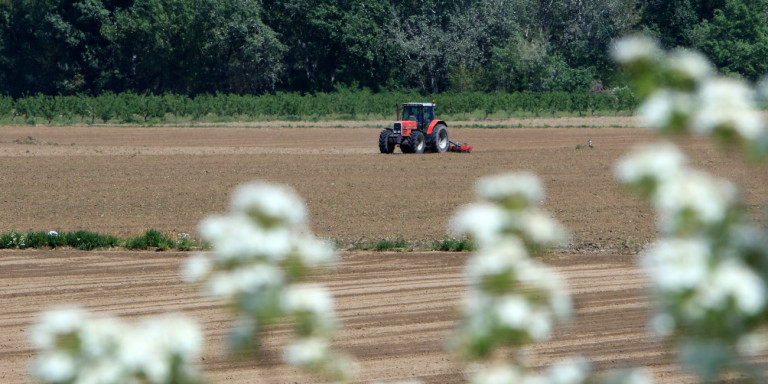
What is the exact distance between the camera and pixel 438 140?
1430 inches

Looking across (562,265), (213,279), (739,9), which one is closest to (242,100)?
(739,9)

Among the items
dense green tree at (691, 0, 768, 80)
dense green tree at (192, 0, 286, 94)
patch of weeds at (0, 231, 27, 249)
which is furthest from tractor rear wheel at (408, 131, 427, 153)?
dense green tree at (192, 0, 286, 94)

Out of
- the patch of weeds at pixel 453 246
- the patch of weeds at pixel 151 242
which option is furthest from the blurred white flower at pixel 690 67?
the patch of weeds at pixel 151 242

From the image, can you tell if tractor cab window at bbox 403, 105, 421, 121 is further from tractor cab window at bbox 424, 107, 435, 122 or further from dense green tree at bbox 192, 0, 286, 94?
dense green tree at bbox 192, 0, 286, 94

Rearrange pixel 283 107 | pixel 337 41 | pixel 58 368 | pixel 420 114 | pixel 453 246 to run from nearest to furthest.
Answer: pixel 58 368 < pixel 453 246 < pixel 420 114 < pixel 283 107 < pixel 337 41

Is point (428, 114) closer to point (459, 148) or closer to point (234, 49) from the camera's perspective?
point (459, 148)

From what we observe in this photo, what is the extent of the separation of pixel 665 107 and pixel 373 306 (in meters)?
9.82

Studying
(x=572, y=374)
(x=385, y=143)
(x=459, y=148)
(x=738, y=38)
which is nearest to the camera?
(x=572, y=374)

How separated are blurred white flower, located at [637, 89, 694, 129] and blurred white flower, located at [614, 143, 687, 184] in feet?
0.23

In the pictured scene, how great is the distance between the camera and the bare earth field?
374 inches

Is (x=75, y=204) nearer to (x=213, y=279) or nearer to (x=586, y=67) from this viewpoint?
(x=213, y=279)

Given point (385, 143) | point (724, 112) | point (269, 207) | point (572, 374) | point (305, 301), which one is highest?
point (724, 112)

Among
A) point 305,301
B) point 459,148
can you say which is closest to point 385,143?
point 459,148

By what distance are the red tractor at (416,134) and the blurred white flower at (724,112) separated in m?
33.4
